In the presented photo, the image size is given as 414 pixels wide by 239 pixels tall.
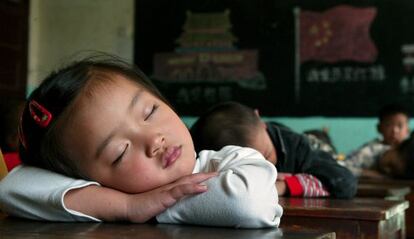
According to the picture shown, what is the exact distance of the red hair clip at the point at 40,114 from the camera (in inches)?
41.3

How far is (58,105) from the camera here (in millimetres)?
1046

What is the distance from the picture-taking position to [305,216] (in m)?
1.42

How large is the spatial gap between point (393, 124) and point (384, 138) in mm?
171

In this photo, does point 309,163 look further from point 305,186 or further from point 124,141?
point 124,141

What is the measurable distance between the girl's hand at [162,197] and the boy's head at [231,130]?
1007 mm

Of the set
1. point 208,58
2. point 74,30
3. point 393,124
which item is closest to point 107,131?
point 393,124

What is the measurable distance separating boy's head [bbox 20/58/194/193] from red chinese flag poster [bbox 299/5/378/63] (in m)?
4.62

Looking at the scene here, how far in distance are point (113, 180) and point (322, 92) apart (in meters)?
4.62

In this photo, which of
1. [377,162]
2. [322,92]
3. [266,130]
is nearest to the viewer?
[266,130]

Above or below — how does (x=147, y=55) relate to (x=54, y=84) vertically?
below

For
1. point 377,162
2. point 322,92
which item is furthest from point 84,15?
point 377,162

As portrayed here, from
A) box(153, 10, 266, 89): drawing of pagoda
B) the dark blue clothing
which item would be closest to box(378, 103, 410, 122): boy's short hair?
box(153, 10, 266, 89): drawing of pagoda

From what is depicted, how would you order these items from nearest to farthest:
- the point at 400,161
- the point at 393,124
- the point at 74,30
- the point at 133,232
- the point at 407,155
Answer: the point at 133,232 → the point at 407,155 → the point at 400,161 → the point at 393,124 → the point at 74,30

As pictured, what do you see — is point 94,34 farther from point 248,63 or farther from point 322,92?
point 322,92
